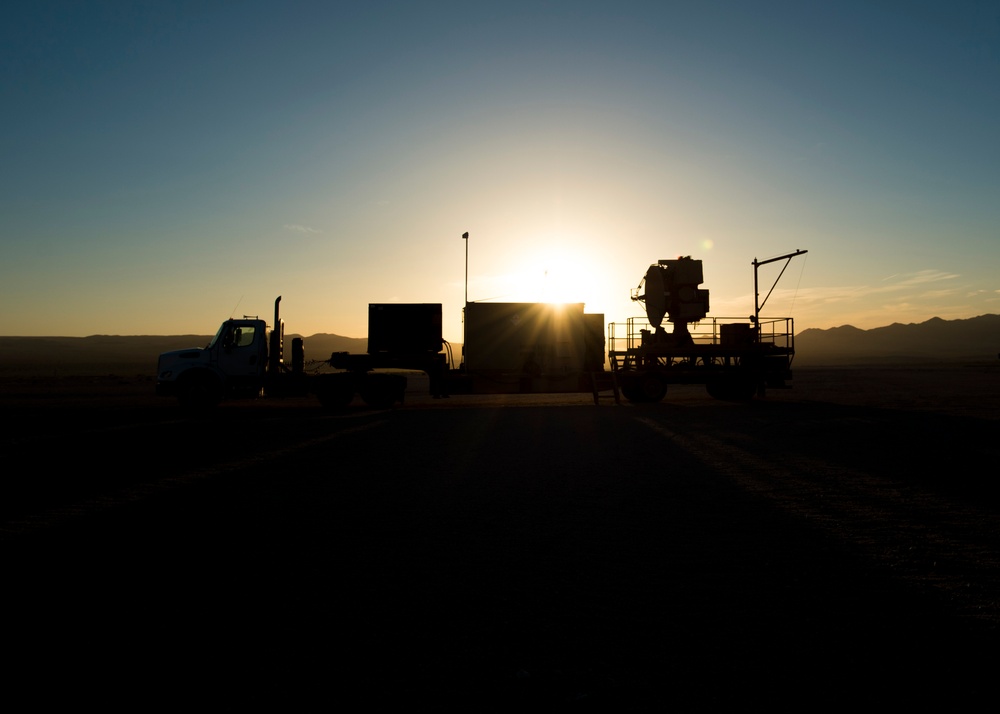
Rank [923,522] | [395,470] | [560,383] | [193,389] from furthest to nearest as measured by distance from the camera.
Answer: [560,383] < [193,389] < [395,470] < [923,522]

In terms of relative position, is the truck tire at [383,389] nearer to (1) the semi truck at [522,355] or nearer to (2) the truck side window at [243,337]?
(1) the semi truck at [522,355]

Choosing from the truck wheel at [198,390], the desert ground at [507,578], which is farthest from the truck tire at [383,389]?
the desert ground at [507,578]

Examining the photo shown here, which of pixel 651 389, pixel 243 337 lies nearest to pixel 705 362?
pixel 651 389

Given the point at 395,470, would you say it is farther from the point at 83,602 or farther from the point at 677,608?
the point at 677,608

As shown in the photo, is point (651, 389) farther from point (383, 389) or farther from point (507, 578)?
point (507, 578)

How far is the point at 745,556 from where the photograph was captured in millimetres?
6375

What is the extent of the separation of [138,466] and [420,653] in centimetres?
948

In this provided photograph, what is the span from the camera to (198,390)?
71.6 ft

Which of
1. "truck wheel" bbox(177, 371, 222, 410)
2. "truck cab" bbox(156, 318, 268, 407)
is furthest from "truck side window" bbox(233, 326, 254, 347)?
"truck wheel" bbox(177, 371, 222, 410)

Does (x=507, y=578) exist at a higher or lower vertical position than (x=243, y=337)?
lower

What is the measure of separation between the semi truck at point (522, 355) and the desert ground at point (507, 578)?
10.2 m

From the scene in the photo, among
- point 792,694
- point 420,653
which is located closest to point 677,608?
point 792,694

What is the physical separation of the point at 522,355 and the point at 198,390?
1125 centimetres

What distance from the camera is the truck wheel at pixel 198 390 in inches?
854
